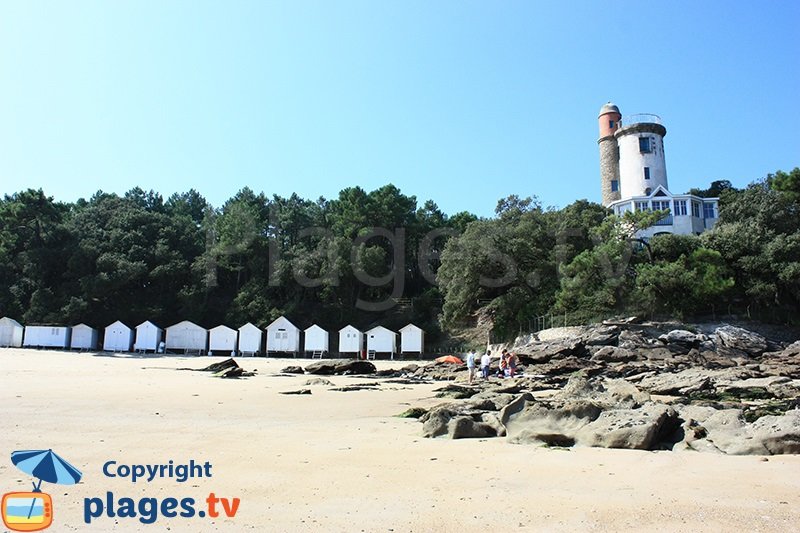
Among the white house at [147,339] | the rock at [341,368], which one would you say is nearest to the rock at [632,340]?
the rock at [341,368]

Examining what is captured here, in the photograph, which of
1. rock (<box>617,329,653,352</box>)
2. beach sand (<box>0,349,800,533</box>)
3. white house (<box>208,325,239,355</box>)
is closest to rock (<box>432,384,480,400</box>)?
beach sand (<box>0,349,800,533</box>)

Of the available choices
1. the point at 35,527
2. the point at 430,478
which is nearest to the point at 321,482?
the point at 430,478

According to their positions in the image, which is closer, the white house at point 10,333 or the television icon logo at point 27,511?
the television icon logo at point 27,511

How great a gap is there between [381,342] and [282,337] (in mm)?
8361

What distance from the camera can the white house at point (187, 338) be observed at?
147ft

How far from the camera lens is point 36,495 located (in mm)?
5016

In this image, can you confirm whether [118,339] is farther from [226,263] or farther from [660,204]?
[660,204]

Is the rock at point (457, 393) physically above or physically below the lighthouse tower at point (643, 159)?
below

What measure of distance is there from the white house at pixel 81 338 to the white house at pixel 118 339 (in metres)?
1.31

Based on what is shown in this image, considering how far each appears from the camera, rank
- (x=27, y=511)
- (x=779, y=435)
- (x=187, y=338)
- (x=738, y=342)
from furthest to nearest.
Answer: (x=187, y=338) → (x=738, y=342) → (x=779, y=435) → (x=27, y=511)

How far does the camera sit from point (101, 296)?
49.9 meters

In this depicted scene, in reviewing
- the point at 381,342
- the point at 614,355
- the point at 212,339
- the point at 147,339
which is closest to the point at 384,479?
the point at 614,355

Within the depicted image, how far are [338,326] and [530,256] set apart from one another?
2052cm

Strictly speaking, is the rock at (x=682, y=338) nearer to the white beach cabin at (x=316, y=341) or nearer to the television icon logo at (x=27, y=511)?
the white beach cabin at (x=316, y=341)
